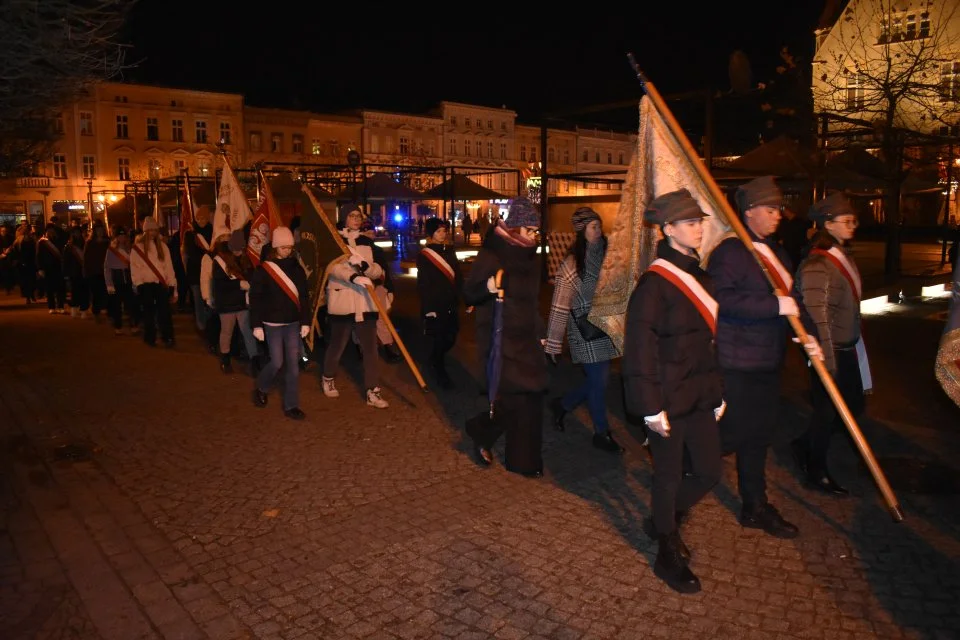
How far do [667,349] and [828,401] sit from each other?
199cm

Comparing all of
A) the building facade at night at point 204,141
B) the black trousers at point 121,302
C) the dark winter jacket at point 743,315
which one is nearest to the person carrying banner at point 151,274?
the black trousers at point 121,302

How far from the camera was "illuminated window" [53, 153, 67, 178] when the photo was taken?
5456 cm

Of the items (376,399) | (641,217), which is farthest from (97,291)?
(641,217)

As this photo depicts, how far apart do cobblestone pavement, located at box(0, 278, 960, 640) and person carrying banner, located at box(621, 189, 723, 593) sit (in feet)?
1.39

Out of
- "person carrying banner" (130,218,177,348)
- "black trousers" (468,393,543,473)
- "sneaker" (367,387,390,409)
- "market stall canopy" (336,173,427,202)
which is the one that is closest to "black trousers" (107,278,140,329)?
"person carrying banner" (130,218,177,348)

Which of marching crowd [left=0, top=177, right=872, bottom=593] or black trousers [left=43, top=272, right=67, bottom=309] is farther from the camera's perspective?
black trousers [left=43, top=272, right=67, bottom=309]

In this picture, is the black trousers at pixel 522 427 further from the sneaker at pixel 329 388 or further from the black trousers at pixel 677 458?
the sneaker at pixel 329 388

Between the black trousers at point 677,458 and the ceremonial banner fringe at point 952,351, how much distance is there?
4.31 feet

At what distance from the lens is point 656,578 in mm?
4191

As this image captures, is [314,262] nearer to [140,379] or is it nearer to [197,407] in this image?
[197,407]

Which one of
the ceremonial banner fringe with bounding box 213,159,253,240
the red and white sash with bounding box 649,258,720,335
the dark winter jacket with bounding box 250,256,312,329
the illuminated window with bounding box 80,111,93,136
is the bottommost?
the dark winter jacket with bounding box 250,256,312,329

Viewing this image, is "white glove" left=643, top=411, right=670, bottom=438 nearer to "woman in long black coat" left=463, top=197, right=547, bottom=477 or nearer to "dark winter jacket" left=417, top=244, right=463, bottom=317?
"woman in long black coat" left=463, top=197, right=547, bottom=477

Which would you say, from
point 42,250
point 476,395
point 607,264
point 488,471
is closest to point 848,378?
point 607,264

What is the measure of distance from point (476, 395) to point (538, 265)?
114 inches
